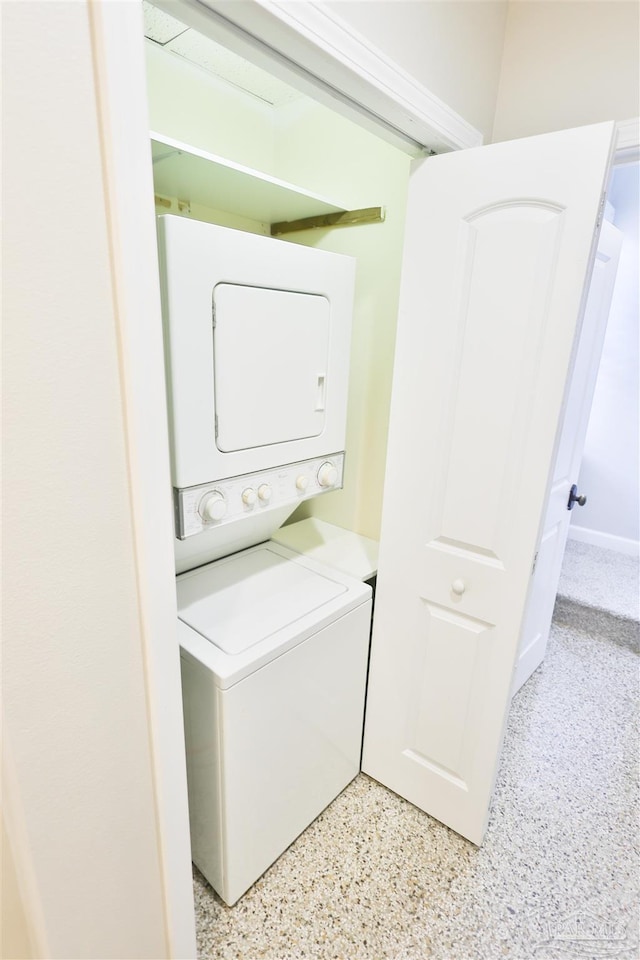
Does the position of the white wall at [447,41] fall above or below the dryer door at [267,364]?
above

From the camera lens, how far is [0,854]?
0.79 m

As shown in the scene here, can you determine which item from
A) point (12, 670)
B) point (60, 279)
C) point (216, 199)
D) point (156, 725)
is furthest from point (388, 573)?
point (216, 199)

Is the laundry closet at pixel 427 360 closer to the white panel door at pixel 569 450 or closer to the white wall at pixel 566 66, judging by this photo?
the white wall at pixel 566 66

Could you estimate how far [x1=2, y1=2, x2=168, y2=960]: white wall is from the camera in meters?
0.60

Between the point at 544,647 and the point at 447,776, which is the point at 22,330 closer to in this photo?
the point at 447,776

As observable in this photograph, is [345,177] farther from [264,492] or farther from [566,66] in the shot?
[264,492]

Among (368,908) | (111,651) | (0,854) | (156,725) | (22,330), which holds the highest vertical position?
(22,330)

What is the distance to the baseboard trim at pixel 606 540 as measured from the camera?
3465 millimetres

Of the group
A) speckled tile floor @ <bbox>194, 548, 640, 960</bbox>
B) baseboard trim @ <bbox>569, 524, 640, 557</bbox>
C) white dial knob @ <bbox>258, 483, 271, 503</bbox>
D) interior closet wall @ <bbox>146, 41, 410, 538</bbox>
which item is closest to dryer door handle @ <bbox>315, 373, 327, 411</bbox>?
white dial knob @ <bbox>258, 483, 271, 503</bbox>

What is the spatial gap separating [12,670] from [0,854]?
369mm

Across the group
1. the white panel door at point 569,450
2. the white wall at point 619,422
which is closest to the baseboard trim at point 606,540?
the white wall at point 619,422

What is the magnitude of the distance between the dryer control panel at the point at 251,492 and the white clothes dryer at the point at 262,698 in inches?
11.7

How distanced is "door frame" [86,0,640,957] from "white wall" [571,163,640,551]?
2801mm

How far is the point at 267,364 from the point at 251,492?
36cm
